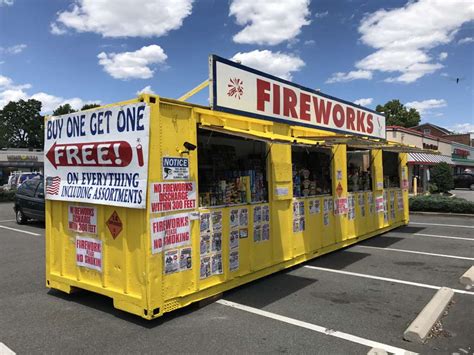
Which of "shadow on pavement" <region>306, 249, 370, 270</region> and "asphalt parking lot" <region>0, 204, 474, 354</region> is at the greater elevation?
"shadow on pavement" <region>306, 249, 370, 270</region>

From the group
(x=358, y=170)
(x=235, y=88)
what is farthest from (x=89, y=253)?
(x=358, y=170)

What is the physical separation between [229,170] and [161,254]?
2451mm

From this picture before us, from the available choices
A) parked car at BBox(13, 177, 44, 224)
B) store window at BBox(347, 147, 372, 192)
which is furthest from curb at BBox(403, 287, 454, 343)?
parked car at BBox(13, 177, 44, 224)

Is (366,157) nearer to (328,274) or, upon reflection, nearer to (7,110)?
(328,274)

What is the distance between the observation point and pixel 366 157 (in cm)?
1127

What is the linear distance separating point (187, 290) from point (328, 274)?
2870 mm

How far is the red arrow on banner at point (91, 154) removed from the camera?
5039 millimetres

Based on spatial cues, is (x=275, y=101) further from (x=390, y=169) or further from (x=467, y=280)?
(x=390, y=169)

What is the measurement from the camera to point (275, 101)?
6.75 metres

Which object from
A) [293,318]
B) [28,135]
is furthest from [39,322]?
[28,135]

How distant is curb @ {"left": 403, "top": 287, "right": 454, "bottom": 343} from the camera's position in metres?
4.28

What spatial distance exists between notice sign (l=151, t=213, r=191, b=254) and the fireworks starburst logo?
1.82 metres

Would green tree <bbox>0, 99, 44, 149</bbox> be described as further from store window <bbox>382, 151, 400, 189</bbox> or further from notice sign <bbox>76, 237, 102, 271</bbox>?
notice sign <bbox>76, 237, 102, 271</bbox>

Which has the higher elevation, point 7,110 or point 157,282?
point 7,110
